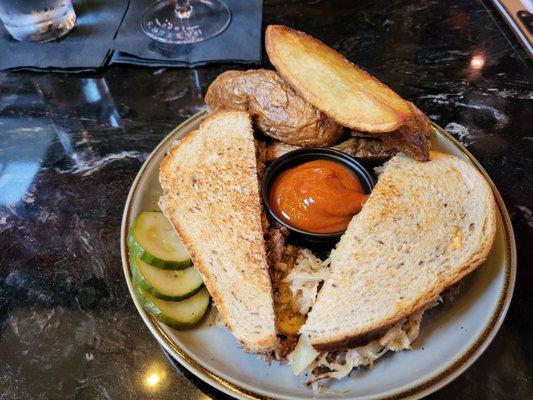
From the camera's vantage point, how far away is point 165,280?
199 cm

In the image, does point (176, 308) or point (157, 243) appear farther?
point (157, 243)

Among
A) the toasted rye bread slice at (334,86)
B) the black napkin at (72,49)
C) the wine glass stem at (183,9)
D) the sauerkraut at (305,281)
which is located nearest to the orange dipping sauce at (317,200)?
the sauerkraut at (305,281)

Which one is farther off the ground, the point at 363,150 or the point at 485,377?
the point at 363,150

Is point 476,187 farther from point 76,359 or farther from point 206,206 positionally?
point 76,359

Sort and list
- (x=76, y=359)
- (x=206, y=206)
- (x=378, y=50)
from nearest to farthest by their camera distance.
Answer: (x=76, y=359) < (x=206, y=206) < (x=378, y=50)

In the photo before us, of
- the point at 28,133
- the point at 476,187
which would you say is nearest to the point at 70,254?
the point at 28,133

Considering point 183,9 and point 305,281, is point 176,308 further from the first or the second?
point 183,9

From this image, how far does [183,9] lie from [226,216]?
238 centimetres

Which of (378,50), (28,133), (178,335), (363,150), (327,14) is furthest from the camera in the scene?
(327,14)

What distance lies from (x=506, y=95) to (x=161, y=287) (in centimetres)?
270

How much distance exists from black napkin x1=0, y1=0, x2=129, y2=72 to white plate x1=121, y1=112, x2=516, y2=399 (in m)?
1.85

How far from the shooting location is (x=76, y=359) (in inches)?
80.6

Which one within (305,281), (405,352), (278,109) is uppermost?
(278,109)

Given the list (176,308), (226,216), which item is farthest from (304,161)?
(176,308)
